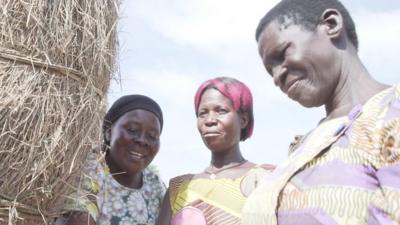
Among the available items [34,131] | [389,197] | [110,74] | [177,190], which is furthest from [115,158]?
[389,197]

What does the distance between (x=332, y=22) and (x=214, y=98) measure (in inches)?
50.3

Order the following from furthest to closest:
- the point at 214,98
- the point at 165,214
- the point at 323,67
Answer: the point at 214,98
the point at 165,214
the point at 323,67

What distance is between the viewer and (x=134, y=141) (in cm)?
242

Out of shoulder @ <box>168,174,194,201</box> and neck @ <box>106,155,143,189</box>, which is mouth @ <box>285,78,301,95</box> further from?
neck @ <box>106,155,143,189</box>

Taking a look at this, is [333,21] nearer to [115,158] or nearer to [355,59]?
[355,59]

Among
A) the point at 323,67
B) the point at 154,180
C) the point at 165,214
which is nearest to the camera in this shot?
the point at 323,67

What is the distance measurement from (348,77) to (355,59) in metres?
0.05

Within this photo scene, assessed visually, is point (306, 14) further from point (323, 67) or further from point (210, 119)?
point (210, 119)

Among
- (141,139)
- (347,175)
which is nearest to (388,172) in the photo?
(347,175)

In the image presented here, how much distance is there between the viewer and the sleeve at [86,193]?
5.76 ft

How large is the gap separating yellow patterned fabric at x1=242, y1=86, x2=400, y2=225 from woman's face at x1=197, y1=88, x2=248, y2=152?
1212 millimetres

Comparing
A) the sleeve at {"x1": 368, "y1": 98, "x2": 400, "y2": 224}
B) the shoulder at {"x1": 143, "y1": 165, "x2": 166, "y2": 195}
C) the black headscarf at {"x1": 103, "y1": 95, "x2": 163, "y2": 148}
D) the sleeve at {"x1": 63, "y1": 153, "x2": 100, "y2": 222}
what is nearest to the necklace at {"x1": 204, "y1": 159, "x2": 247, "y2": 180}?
the shoulder at {"x1": 143, "y1": 165, "x2": 166, "y2": 195}

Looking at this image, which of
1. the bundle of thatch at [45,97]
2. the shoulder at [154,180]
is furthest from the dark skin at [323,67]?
the shoulder at [154,180]

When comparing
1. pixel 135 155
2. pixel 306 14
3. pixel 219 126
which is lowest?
pixel 135 155
